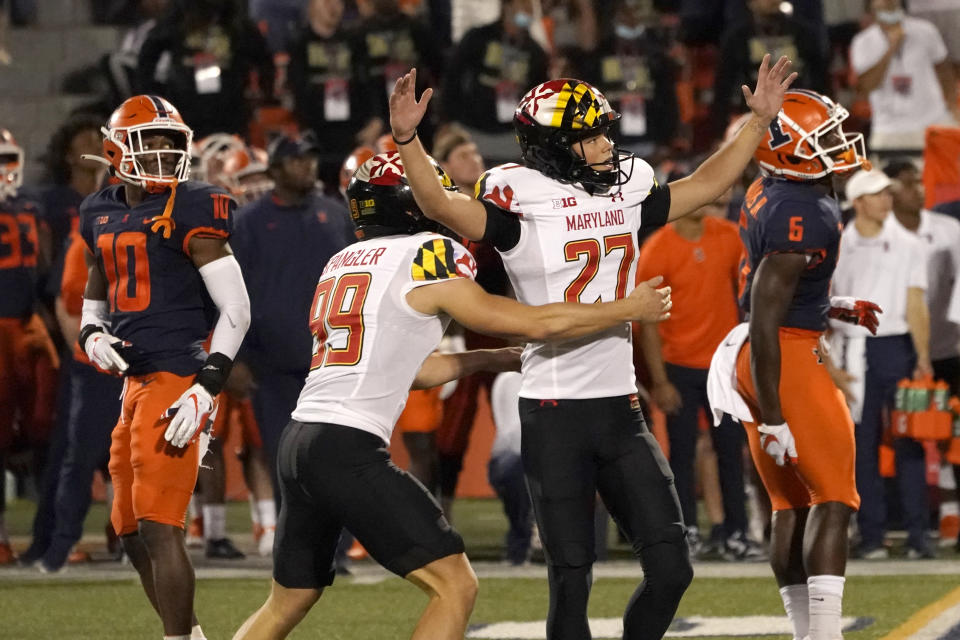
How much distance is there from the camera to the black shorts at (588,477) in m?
4.90

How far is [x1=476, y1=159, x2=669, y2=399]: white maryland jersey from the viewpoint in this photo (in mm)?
4949

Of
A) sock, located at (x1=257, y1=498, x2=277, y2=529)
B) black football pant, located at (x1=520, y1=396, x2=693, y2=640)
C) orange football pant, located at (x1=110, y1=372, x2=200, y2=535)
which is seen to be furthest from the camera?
sock, located at (x1=257, y1=498, x2=277, y2=529)

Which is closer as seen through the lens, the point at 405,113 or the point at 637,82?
the point at 405,113

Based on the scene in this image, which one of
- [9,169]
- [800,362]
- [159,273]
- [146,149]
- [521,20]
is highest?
[521,20]

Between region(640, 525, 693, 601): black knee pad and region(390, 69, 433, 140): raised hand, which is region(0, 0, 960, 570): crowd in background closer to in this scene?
region(640, 525, 693, 601): black knee pad

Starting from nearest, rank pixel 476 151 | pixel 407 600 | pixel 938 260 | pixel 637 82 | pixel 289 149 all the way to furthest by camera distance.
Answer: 1. pixel 407 600
2. pixel 289 149
3. pixel 938 260
4. pixel 476 151
5. pixel 637 82

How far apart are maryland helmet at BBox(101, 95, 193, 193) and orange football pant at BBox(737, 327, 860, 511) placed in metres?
2.05

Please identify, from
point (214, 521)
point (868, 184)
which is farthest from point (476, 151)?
point (214, 521)

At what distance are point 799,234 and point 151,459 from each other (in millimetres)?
2193

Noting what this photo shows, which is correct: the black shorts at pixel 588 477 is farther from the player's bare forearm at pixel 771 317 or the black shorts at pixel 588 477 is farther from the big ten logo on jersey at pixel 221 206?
the big ten logo on jersey at pixel 221 206

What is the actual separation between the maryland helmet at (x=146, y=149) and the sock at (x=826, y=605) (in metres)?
2.50

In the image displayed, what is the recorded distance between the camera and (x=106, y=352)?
570 cm

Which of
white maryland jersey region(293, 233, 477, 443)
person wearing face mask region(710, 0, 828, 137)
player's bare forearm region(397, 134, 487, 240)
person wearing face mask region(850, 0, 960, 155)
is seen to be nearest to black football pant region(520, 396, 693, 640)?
white maryland jersey region(293, 233, 477, 443)

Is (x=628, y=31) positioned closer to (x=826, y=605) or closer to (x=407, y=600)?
(x=407, y=600)
